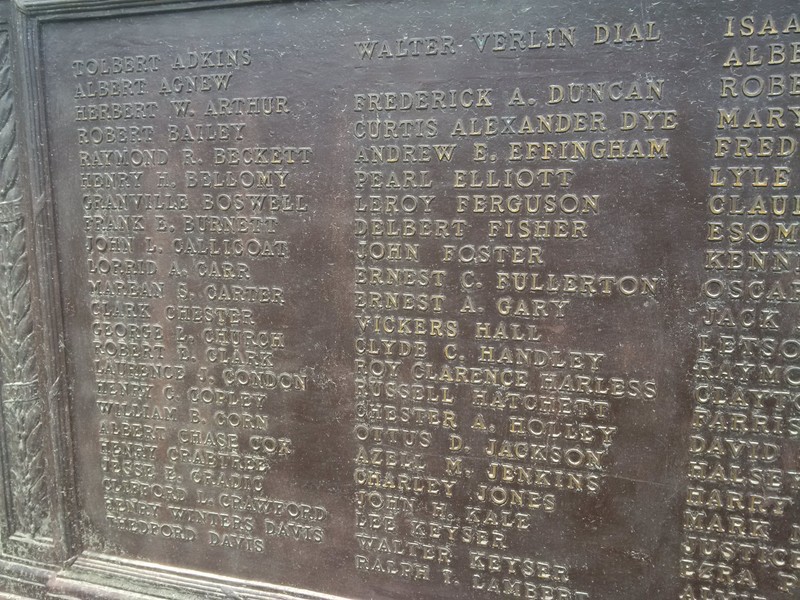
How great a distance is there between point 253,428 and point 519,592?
1.59 metres

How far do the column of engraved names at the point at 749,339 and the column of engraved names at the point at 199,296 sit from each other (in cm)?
189

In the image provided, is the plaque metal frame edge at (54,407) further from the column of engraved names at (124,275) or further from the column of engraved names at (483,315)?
the column of engraved names at (483,315)

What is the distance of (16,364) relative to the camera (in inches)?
138

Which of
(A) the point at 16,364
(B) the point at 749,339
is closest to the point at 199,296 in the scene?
(A) the point at 16,364

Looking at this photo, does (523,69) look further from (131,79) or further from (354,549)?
(354,549)

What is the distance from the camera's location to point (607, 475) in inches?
106

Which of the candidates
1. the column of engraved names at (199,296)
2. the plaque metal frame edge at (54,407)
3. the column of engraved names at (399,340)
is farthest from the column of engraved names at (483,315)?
the plaque metal frame edge at (54,407)

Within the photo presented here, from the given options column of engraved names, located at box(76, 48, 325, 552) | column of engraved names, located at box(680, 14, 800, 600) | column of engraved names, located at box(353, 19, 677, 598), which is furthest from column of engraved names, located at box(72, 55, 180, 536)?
column of engraved names, located at box(680, 14, 800, 600)

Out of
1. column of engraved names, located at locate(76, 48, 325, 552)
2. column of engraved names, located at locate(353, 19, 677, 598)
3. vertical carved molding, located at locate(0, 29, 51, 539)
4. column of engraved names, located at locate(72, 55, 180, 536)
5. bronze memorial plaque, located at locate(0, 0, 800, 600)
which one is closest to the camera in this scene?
bronze memorial plaque, located at locate(0, 0, 800, 600)

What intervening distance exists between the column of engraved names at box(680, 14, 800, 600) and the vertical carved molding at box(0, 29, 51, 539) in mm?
3590

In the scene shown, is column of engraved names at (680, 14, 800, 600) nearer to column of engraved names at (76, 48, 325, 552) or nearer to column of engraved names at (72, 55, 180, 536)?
column of engraved names at (76, 48, 325, 552)

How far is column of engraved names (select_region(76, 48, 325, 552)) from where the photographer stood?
9.97 feet

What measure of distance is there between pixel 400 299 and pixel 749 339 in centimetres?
154

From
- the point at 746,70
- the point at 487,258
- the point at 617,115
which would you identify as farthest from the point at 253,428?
the point at 746,70
